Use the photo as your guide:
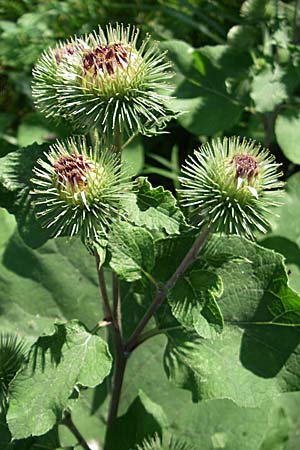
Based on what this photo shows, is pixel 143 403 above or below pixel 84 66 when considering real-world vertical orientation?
below

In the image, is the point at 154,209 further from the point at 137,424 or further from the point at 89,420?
the point at 89,420

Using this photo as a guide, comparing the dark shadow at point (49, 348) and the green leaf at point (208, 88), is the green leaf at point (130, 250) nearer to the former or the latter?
the dark shadow at point (49, 348)

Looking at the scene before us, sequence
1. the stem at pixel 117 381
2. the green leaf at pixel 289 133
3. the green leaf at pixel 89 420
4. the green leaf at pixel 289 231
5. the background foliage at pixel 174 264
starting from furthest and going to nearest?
the green leaf at pixel 289 133 < the green leaf at pixel 289 231 < the green leaf at pixel 89 420 < the stem at pixel 117 381 < the background foliage at pixel 174 264

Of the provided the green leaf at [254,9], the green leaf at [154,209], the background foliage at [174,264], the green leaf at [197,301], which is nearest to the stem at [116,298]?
the background foliage at [174,264]

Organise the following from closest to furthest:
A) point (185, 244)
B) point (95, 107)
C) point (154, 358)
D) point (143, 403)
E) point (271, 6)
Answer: point (95, 107) → point (185, 244) → point (143, 403) → point (154, 358) → point (271, 6)

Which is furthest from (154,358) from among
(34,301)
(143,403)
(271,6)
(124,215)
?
(271,6)

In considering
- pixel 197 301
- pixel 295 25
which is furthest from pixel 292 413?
pixel 295 25

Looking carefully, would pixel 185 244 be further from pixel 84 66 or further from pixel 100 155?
pixel 84 66
